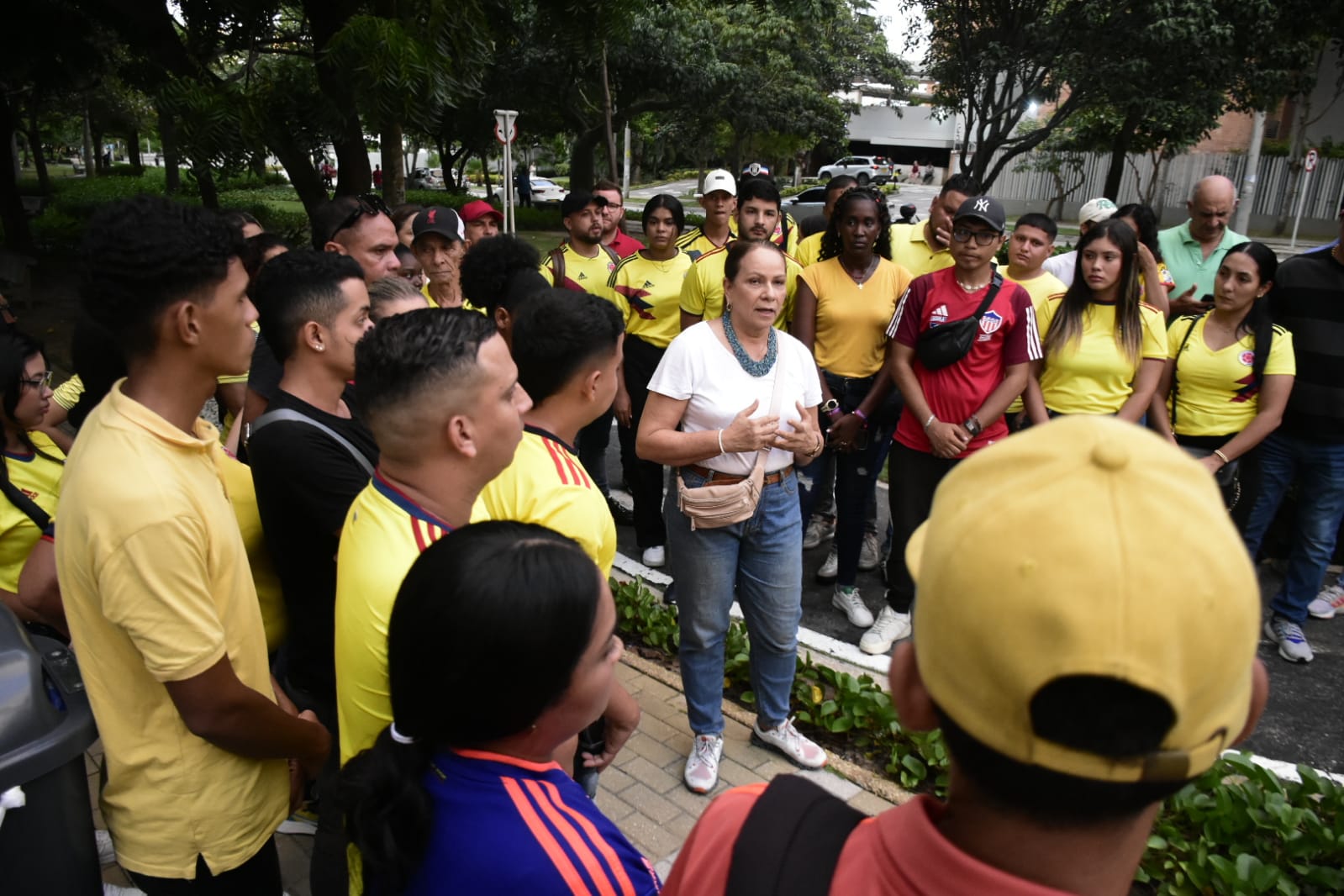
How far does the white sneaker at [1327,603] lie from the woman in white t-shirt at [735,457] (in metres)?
3.13

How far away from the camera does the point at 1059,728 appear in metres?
0.77

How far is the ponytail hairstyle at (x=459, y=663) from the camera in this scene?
48.2 inches

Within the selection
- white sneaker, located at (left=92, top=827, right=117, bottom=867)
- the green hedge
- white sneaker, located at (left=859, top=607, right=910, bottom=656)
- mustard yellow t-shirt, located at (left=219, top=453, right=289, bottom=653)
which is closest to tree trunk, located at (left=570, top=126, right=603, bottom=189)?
white sneaker, located at (left=859, top=607, right=910, bottom=656)

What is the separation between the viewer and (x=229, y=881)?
6.25ft

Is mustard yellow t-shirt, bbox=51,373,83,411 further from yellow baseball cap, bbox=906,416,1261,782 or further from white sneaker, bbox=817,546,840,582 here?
yellow baseball cap, bbox=906,416,1261,782

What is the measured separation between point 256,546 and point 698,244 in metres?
4.38

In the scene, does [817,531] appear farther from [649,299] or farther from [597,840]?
[597,840]

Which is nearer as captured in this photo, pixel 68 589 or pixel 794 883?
pixel 794 883

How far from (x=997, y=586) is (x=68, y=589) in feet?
5.64

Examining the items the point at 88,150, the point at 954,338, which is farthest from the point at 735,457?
the point at 88,150

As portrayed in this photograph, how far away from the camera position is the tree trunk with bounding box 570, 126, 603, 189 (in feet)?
78.8

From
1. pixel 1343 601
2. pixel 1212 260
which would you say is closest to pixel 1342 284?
pixel 1212 260

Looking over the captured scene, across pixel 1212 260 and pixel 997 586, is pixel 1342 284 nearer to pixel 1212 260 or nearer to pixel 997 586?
pixel 1212 260

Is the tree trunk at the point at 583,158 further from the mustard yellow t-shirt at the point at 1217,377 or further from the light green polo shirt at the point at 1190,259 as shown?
the mustard yellow t-shirt at the point at 1217,377
